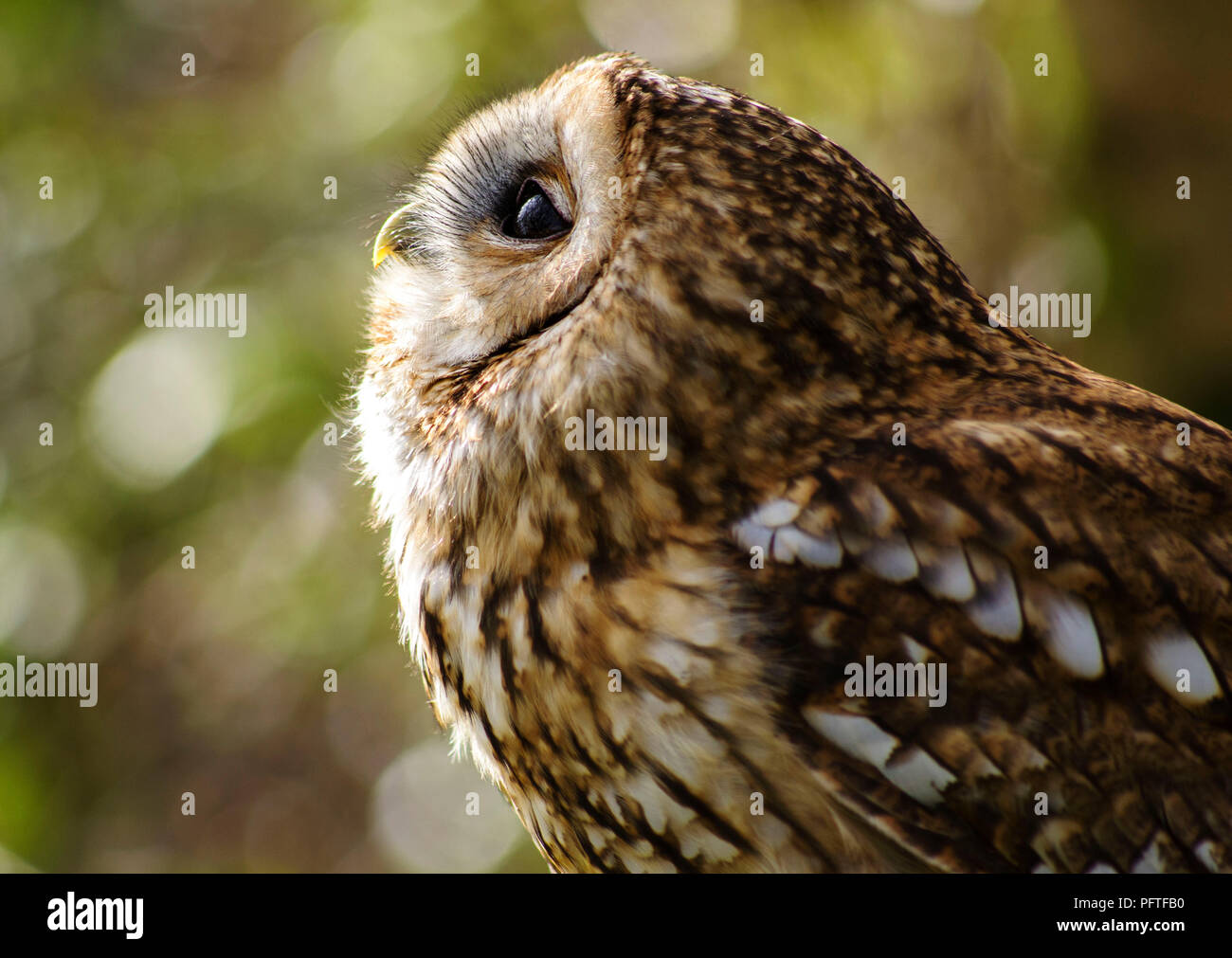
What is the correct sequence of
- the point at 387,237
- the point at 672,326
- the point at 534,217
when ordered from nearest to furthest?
the point at 672,326
the point at 534,217
the point at 387,237

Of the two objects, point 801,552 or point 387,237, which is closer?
point 801,552

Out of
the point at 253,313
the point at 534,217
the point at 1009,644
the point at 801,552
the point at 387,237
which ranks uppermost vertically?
the point at 253,313

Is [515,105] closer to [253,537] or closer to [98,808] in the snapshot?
[253,537]

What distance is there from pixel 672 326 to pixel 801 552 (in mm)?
361

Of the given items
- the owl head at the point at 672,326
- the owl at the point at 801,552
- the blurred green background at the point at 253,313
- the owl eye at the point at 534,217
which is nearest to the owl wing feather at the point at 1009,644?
the owl at the point at 801,552

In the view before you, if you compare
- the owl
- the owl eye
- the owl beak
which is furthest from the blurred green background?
the owl

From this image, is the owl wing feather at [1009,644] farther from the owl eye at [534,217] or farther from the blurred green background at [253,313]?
the blurred green background at [253,313]

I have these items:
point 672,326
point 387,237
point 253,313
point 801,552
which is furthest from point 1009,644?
point 253,313

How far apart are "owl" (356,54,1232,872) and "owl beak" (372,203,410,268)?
530 millimetres

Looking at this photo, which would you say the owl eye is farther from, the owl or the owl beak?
the owl beak

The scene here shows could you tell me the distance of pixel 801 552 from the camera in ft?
5.52

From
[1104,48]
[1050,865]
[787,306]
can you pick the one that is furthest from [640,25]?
[1050,865]

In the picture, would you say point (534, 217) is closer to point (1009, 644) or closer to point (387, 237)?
point (387, 237)

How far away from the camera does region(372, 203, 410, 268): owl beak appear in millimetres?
2400
